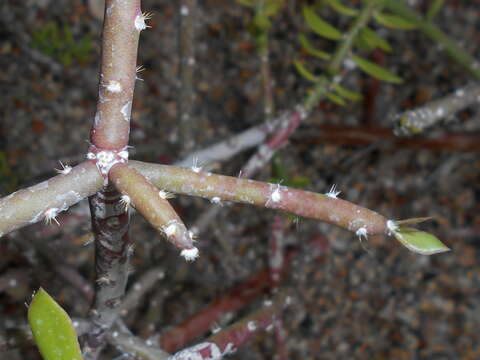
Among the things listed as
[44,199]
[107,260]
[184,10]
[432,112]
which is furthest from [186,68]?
[44,199]

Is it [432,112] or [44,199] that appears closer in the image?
[44,199]

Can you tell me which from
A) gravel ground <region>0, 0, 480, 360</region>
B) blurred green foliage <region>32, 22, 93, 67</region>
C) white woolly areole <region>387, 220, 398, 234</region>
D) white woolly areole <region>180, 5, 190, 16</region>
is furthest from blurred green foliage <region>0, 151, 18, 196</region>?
white woolly areole <region>387, 220, 398, 234</region>

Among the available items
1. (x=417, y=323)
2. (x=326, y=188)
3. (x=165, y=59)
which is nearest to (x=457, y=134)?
(x=326, y=188)

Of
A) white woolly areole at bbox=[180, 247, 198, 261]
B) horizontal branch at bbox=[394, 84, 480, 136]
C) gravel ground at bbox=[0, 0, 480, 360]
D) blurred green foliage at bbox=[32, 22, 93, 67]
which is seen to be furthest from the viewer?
gravel ground at bbox=[0, 0, 480, 360]

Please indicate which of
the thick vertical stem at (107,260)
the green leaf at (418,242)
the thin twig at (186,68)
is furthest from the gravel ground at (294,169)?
the green leaf at (418,242)

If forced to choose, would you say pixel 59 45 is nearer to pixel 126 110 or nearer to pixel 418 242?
pixel 126 110

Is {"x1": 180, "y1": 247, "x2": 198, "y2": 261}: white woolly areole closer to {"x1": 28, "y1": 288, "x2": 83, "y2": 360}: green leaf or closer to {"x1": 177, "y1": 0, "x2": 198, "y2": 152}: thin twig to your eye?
{"x1": 28, "y1": 288, "x2": 83, "y2": 360}: green leaf

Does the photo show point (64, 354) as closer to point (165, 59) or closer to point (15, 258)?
point (15, 258)
